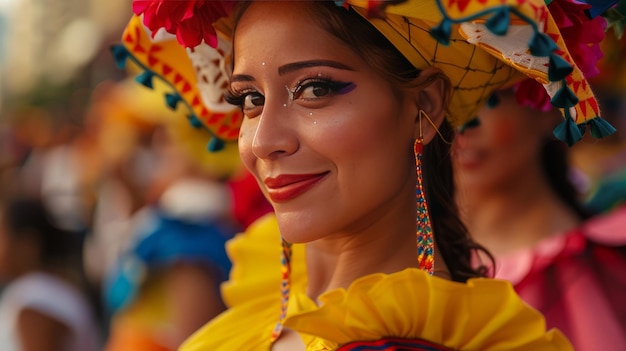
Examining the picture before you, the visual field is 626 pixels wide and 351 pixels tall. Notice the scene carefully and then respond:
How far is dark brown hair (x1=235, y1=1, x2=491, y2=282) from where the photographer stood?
5.36ft

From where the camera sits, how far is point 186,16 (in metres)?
1.67

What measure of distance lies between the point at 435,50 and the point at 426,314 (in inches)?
19.1

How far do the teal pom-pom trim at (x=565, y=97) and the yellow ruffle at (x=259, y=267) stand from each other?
0.76 m

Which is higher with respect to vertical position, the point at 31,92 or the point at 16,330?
the point at 16,330

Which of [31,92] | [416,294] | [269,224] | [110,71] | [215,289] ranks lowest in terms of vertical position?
[31,92]

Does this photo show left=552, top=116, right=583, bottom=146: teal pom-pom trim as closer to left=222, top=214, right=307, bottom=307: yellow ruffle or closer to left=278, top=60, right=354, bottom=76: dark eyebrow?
left=278, top=60, right=354, bottom=76: dark eyebrow

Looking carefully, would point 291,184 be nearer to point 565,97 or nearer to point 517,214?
point 565,97

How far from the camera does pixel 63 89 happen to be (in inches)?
573

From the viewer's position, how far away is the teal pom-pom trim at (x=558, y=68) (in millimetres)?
1357

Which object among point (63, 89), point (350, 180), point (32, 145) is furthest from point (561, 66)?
point (63, 89)

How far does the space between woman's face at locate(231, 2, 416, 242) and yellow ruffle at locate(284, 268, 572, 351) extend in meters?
0.17

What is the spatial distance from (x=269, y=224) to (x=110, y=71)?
10.1 m

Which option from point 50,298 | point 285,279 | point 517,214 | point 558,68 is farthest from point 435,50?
point 50,298

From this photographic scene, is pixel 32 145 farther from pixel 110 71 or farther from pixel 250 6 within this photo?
pixel 250 6
